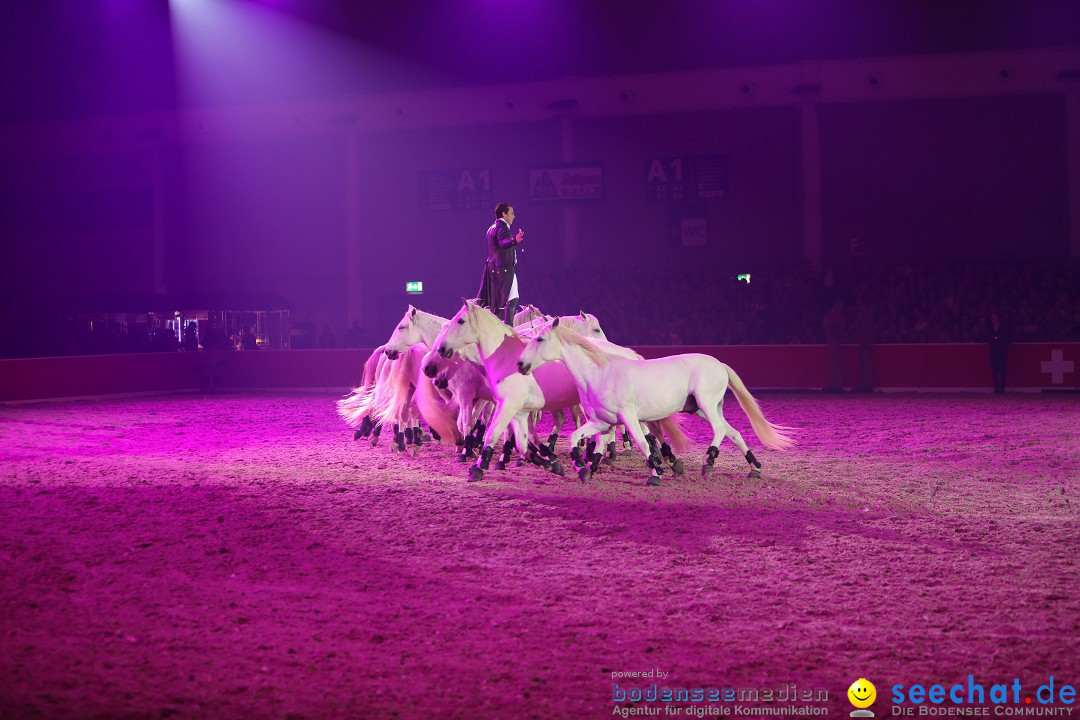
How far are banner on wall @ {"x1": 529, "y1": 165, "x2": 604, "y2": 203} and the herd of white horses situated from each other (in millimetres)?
16428

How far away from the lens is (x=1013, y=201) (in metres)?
25.0

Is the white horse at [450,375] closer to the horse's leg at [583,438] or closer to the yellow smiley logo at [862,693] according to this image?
the horse's leg at [583,438]

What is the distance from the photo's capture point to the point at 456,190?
2848 centimetres

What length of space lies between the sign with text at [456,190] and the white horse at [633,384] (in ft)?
64.0

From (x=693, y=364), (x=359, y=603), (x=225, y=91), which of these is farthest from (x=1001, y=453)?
(x=225, y=91)

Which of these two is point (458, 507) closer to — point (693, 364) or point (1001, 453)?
point (693, 364)

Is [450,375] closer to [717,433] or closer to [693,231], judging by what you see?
[717,433]

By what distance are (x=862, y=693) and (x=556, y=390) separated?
6.14 m

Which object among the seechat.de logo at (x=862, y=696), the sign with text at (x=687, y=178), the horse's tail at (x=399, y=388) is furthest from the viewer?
the sign with text at (x=687, y=178)

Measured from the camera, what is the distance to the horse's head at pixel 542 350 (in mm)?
8812

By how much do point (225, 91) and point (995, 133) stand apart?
22237 millimetres

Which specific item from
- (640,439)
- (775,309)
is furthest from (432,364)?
(775,309)

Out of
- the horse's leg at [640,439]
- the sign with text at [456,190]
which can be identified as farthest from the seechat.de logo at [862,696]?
the sign with text at [456,190]

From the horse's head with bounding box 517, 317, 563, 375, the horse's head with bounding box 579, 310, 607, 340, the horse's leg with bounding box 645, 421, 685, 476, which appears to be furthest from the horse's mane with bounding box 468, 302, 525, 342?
the horse's head with bounding box 579, 310, 607, 340
